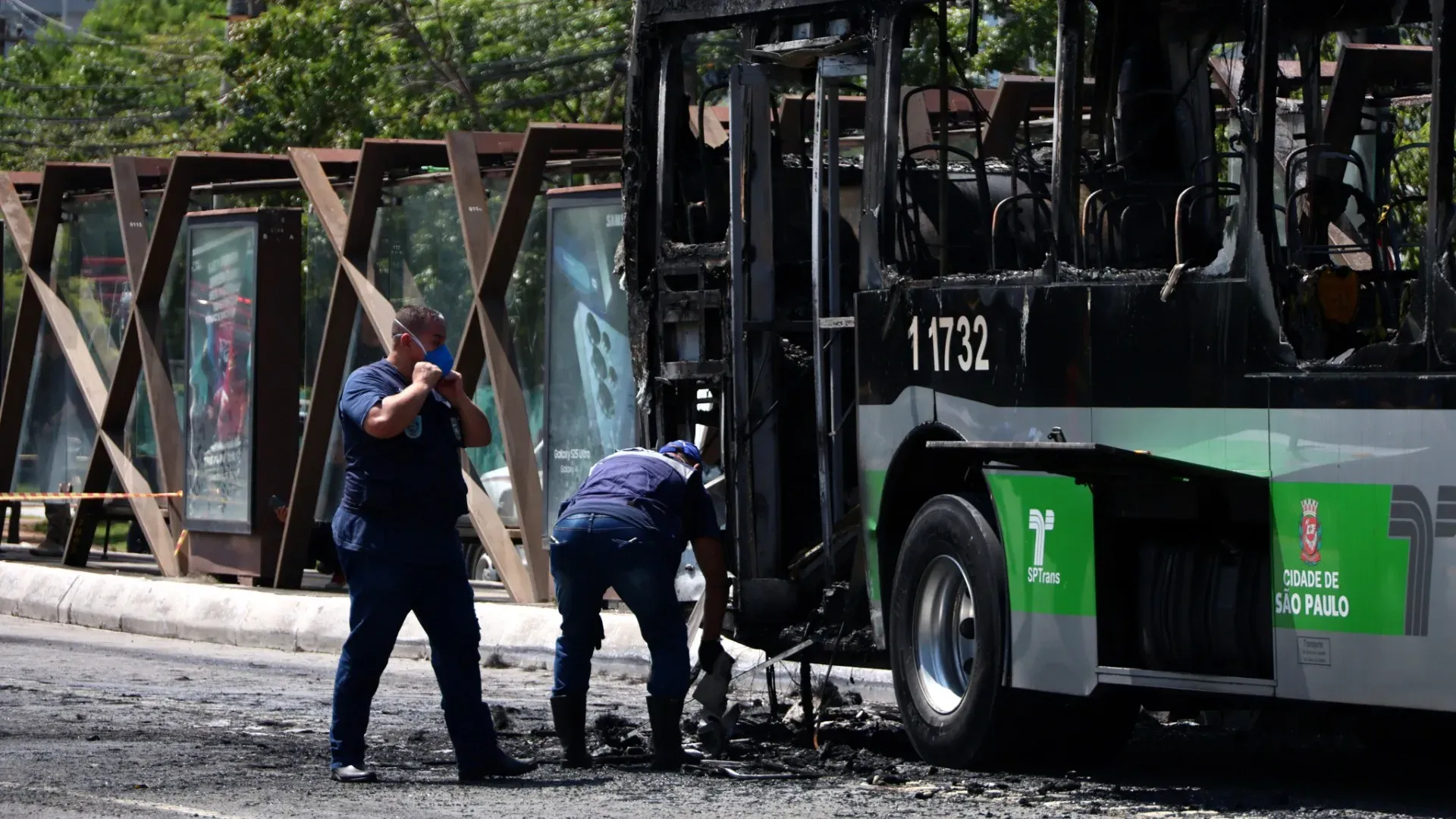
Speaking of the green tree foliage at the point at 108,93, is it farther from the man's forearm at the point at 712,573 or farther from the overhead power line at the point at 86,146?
the man's forearm at the point at 712,573

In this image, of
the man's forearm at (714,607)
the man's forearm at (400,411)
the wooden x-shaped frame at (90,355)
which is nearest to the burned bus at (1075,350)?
the man's forearm at (714,607)

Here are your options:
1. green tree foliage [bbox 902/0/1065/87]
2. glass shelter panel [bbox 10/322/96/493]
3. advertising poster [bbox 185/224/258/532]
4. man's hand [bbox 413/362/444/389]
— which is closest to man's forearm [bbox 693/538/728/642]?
man's hand [bbox 413/362/444/389]

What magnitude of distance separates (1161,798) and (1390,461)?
5.02 ft

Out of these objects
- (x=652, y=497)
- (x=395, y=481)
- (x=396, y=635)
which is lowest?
(x=396, y=635)

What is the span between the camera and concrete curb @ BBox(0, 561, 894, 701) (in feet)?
45.1

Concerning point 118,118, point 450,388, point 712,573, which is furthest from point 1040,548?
point 118,118

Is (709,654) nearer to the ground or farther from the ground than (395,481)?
nearer to the ground

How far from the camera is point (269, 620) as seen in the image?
15891 mm

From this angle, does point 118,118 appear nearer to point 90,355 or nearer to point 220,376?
point 90,355

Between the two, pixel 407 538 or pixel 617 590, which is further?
pixel 617 590

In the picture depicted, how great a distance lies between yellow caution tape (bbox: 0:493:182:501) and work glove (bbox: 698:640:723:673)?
34.6ft

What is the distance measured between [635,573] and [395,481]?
105cm

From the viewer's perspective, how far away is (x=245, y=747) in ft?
30.9

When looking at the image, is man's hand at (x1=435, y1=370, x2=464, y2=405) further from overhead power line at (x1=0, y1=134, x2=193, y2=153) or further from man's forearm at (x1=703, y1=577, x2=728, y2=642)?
overhead power line at (x1=0, y1=134, x2=193, y2=153)
